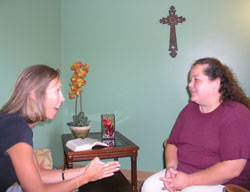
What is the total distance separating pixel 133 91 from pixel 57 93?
1294mm

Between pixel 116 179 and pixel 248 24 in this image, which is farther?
pixel 248 24

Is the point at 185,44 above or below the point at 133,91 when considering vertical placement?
above

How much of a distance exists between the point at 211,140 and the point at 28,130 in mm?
1003

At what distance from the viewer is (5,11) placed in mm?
1620

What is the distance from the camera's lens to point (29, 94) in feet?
3.43

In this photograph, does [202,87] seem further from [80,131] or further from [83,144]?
[80,131]

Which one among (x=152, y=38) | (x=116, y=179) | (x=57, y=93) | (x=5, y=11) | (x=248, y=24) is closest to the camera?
(x=57, y=93)

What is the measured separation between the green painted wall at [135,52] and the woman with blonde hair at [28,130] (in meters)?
0.99

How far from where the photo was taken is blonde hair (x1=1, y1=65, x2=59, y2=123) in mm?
1046

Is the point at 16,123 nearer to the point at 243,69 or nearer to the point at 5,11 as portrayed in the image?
the point at 5,11

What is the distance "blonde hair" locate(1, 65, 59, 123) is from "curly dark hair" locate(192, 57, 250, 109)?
3.11ft

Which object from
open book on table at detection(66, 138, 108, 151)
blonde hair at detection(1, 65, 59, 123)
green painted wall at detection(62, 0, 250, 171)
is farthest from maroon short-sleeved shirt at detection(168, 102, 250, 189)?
blonde hair at detection(1, 65, 59, 123)

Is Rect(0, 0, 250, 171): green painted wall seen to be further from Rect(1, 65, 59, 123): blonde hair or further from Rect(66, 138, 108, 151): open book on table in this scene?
Rect(1, 65, 59, 123): blonde hair

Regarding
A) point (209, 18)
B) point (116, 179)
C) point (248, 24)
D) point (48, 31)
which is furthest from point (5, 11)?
point (248, 24)
